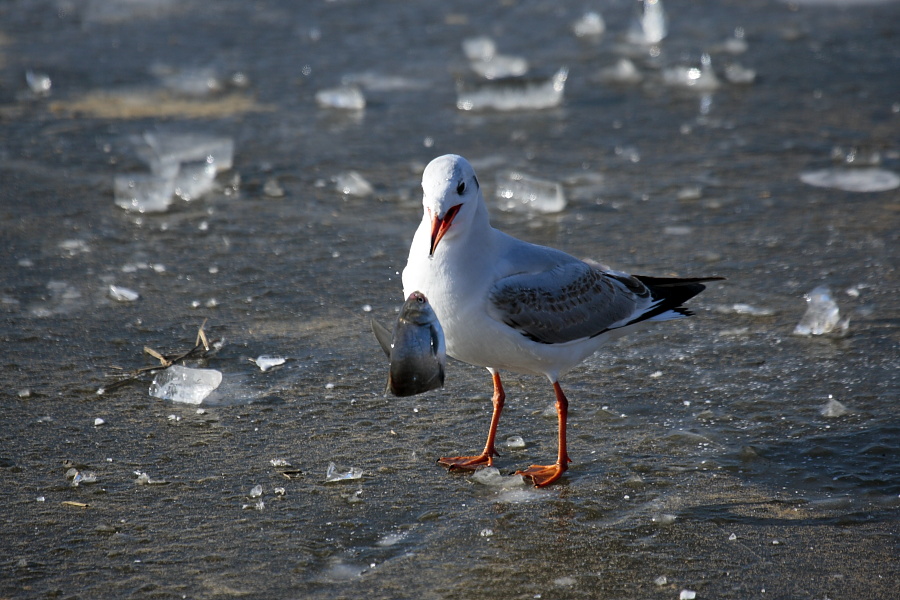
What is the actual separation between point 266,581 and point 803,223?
14.1 ft

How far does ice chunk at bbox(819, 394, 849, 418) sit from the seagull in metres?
0.85

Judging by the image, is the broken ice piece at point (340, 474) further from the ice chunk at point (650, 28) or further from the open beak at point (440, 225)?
the ice chunk at point (650, 28)

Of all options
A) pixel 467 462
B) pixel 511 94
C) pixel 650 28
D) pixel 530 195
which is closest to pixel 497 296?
pixel 467 462

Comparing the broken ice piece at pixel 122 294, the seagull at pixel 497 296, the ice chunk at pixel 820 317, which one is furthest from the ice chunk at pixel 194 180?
the ice chunk at pixel 820 317

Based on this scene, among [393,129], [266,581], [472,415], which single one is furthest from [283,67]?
[266,581]

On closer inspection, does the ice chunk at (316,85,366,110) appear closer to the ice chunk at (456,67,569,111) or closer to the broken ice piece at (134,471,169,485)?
the ice chunk at (456,67,569,111)

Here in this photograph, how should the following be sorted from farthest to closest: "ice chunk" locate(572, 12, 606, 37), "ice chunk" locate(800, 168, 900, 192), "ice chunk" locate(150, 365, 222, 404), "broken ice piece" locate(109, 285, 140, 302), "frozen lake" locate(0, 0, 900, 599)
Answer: "ice chunk" locate(572, 12, 606, 37) < "ice chunk" locate(800, 168, 900, 192) < "broken ice piece" locate(109, 285, 140, 302) < "ice chunk" locate(150, 365, 222, 404) < "frozen lake" locate(0, 0, 900, 599)

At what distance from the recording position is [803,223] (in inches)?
245

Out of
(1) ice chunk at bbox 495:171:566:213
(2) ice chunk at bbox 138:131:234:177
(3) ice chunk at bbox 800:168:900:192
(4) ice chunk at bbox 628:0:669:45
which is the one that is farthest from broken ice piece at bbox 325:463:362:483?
(4) ice chunk at bbox 628:0:669:45

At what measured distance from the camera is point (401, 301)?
5418 millimetres

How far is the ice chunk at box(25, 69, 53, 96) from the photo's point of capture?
8398mm

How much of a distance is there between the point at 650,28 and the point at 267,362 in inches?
261

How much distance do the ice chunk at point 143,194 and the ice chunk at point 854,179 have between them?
4.28m

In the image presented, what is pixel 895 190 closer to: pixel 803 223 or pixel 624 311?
pixel 803 223
